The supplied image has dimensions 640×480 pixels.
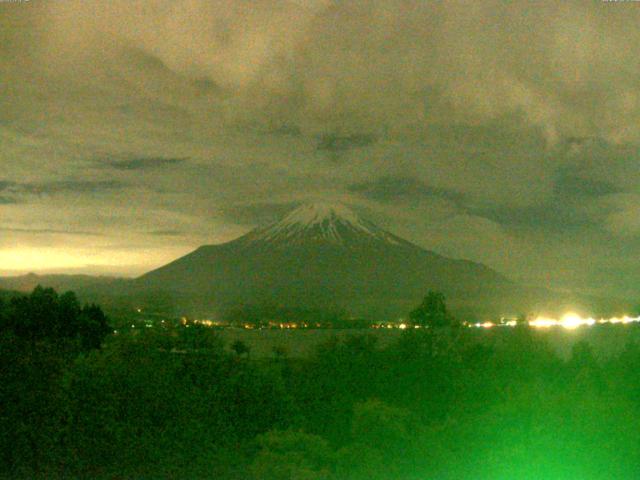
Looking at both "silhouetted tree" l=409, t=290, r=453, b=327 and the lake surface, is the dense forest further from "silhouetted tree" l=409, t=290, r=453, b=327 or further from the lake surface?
"silhouetted tree" l=409, t=290, r=453, b=327

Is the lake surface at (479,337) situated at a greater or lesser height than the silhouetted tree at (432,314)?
lesser

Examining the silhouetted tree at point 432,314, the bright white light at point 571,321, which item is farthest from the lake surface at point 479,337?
the silhouetted tree at point 432,314

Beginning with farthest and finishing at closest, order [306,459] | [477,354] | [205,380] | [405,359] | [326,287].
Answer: [326,287], [477,354], [405,359], [205,380], [306,459]

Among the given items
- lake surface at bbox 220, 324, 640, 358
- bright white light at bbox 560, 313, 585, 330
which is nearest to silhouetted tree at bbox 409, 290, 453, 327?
lake surface at bbox 220, 324, 640, 358

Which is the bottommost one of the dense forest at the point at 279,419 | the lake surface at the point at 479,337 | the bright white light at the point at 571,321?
the dense forest at the point at 279,419

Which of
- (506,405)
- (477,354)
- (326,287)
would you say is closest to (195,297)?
(326,287)

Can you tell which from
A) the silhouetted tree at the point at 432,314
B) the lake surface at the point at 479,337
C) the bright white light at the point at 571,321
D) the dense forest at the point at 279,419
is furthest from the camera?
the bright white light at the point at 571,321

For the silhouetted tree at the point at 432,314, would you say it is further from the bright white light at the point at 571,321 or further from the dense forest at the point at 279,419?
the dense forest at the point at 279,419

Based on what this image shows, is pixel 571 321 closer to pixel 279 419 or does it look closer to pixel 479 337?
pixel 479 337

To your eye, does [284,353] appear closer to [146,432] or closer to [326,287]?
[146,432]
